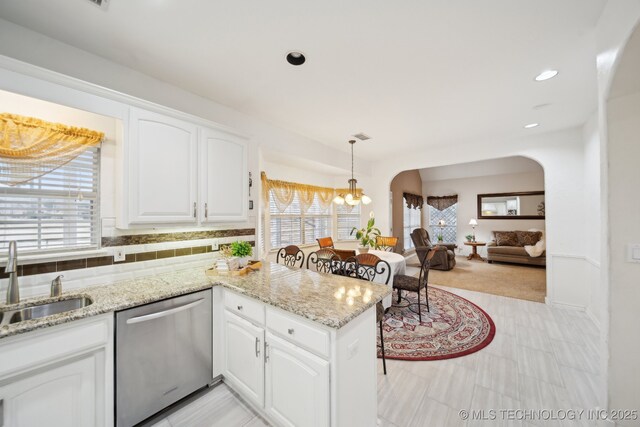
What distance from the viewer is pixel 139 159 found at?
5.98 ft

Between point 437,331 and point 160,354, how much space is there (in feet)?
9.44

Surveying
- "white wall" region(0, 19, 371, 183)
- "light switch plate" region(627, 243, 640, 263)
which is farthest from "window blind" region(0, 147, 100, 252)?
"light switch plate" region(627, 243, 640, 263)

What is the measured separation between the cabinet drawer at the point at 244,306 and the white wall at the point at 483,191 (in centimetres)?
821

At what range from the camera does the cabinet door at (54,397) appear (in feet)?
3.91

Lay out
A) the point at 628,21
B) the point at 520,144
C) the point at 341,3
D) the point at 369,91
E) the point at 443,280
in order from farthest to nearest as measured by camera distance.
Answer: the point at 443,280 → the point at 520,144 → the point at 369,91 → the point at 341,3 → the point at 628,21

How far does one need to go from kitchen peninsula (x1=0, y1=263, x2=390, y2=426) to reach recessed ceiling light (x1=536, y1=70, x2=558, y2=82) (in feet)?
8.30

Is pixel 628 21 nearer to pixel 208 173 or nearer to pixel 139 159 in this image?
pixel 208 173

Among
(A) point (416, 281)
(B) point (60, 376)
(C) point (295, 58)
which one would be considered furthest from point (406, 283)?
(B) point (60, 376)

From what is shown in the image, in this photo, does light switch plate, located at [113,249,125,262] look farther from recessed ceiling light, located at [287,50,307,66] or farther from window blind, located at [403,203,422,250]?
window blind, located at [403,203,422,250]

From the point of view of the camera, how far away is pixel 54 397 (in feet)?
4.25

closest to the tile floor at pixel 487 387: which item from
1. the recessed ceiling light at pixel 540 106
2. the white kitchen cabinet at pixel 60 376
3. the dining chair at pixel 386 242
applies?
the white kitchen cabinet at pixel 60 376

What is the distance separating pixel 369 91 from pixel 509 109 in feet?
6.29

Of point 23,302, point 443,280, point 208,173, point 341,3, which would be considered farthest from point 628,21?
point 443,280

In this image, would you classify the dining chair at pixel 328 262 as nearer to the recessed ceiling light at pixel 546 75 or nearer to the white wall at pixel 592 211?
the recessed ceiling light at pixel 546 75
